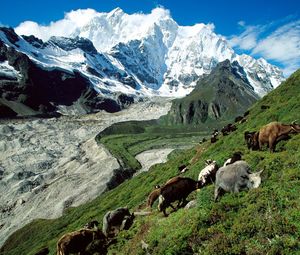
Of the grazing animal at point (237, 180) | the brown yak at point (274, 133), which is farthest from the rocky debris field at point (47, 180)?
the grazing animal at point (237, 180)

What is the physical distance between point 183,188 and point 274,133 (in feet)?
25.2

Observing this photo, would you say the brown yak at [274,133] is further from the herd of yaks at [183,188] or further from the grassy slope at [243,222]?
the grassy slope at [243,222]

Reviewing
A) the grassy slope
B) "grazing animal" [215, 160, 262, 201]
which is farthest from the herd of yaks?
the grassy slope

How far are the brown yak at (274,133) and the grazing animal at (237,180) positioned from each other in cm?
584

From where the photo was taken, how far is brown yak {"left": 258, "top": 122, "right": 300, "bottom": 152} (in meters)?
28.9

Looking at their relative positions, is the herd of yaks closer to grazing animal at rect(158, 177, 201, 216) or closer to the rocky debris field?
grazing animal at rect(158, 177, 201, 216)

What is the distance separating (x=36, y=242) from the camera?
69.1 metres

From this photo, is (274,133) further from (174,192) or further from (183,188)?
(174,192)

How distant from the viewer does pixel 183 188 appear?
26.7m

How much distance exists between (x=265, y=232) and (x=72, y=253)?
13143mm

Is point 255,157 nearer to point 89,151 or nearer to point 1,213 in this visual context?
point 1,213

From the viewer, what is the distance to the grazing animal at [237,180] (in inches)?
914

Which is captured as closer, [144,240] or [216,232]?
[216,232]

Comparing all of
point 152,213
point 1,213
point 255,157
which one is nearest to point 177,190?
point 152,213
